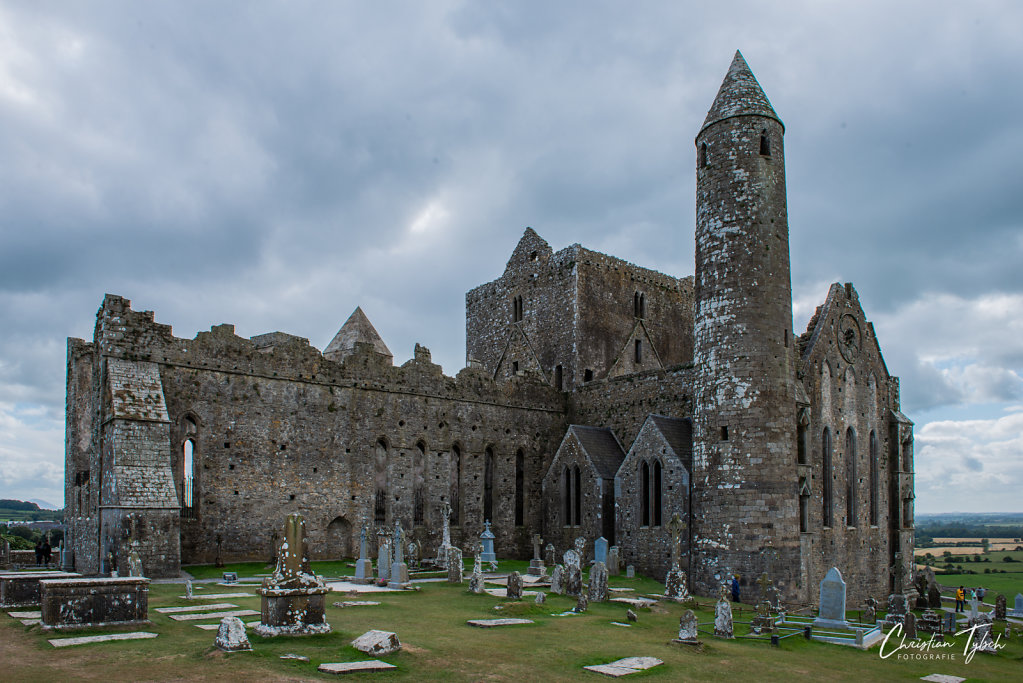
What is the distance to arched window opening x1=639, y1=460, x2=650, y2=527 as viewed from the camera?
27750mm

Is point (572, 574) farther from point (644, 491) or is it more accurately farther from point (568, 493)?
point (568, 493)

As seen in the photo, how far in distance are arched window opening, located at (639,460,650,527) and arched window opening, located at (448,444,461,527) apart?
7.51 m

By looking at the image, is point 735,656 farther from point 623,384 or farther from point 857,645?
point 623,384

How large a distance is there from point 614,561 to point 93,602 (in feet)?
55.4

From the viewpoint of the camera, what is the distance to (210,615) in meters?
16.0

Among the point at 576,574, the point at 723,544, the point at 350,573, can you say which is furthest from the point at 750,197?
the point at 350,573

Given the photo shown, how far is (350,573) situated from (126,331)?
31.2 ft

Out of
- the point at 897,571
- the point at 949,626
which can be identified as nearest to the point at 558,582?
the point at 949,626

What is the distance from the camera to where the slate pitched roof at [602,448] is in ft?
98.7

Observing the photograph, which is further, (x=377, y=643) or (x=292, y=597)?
(x=292, y=597)

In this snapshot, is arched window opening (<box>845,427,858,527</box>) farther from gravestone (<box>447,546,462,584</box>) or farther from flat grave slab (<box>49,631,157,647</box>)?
flat grave slab (<box>49,631,157,647</box>)

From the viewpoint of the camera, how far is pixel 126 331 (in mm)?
24297

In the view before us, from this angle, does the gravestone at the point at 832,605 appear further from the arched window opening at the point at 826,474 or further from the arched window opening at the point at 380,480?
the arched window opening at the point at 380,480

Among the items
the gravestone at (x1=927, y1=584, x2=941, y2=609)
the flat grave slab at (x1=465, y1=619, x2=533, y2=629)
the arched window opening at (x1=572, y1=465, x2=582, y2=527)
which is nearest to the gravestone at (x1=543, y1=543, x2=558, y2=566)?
the arched window opening at (x1=572, y1=465, x2=582, y2=527)
